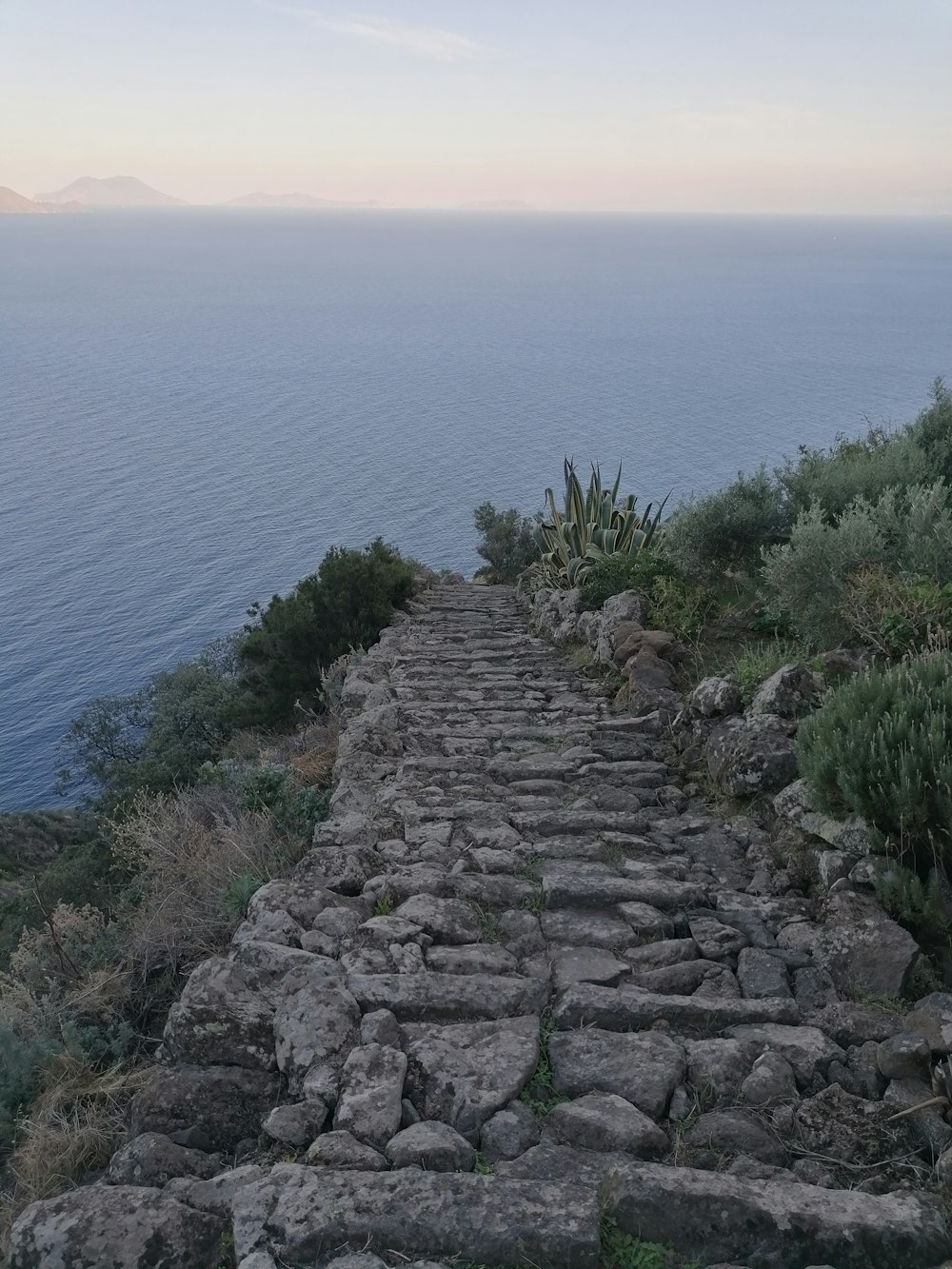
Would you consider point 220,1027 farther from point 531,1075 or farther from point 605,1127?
point 605,1127

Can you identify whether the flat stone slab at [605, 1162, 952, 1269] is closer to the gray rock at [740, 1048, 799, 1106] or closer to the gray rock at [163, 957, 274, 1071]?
the gray rock at [740, 1048, 799, 1106]

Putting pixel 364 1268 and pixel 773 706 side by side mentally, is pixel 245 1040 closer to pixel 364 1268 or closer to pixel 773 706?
pixel 364 1268

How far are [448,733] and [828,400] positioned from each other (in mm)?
77921

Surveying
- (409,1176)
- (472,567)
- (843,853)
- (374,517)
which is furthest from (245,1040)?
(374,517)

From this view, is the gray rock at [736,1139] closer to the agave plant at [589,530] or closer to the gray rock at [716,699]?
the gray rock at [716,699]

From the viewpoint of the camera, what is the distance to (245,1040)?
154 inches

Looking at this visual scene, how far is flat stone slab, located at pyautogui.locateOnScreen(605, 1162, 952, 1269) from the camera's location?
116 inches

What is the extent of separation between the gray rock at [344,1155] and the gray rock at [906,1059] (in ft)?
6.52

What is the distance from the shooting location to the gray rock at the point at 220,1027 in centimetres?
390

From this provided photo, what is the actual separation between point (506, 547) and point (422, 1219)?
990 inches

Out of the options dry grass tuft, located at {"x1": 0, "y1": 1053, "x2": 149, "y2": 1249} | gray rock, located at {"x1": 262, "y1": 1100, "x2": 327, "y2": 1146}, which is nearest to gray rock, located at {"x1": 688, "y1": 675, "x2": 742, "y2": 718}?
gray rock, located at {"x1": 262, "y1": 1100, "x2": 327, "y2": 1146}

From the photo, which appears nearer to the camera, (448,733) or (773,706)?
(773,706)

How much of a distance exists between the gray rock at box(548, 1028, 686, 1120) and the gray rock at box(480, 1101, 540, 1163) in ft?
0.82

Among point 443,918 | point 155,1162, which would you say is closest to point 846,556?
point 443,918
